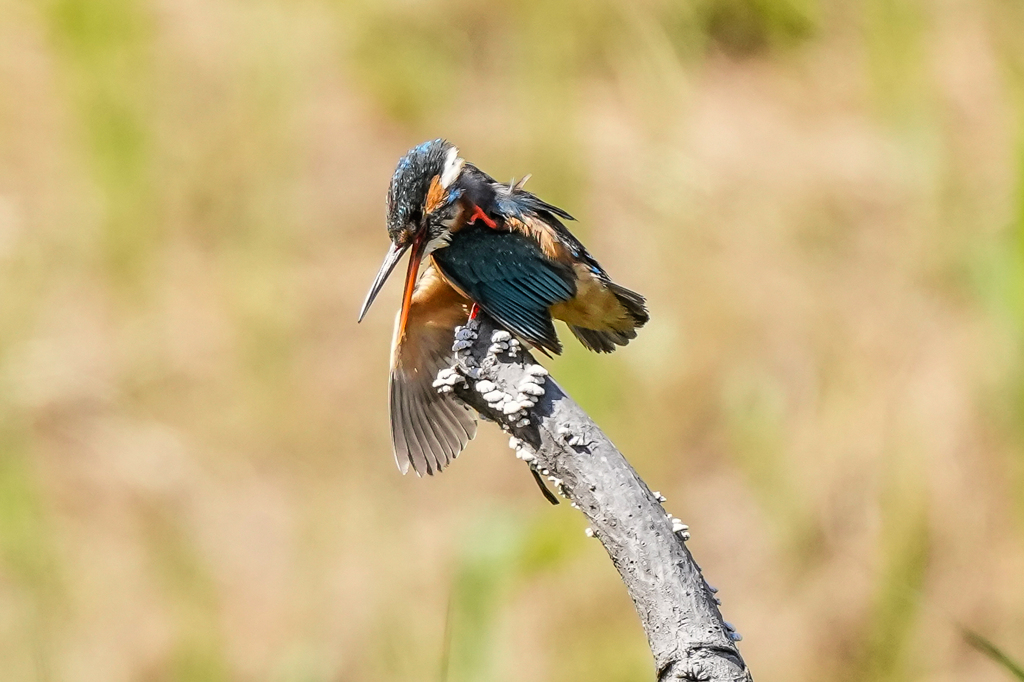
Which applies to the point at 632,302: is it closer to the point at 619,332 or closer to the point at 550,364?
the point at 619,332

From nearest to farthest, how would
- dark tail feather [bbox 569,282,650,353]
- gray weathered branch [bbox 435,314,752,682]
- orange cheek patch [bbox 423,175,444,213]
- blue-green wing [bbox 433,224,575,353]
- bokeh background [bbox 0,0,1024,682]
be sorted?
gray weathered branch [bbox 435,314,752,682], blue-green wing [bbox 433,224,575,353], dark tail feather [bbox 569,282,650,353], orange cheek patch [bbox 423,175,444,213], bokeh background [bbox 0,0,1024,682]

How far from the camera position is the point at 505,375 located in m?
1.58

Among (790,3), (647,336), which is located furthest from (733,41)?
(647,336)

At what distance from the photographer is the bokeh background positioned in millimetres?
4535

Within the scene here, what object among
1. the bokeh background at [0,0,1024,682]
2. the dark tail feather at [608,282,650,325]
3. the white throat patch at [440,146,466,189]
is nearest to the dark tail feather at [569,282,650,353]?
the dark tail feather at [608,282,650,325]

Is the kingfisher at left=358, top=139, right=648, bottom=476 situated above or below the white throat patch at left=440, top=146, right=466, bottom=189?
below

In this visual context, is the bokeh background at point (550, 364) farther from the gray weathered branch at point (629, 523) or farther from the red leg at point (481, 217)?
the gray weathered branch at point (629, 523)

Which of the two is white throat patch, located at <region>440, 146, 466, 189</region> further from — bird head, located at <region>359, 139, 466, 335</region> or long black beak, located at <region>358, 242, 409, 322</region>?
long black beak, located at <region>358, 242, 409, 322</region>

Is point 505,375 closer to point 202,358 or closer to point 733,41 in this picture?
point 202,358

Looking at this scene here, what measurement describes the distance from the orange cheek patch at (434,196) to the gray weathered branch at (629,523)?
0.72m

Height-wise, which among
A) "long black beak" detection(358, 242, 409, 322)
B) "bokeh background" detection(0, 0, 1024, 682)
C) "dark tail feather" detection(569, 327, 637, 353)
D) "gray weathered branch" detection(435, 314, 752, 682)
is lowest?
"gray weathered branch" detection(435, 314, 752, 682)

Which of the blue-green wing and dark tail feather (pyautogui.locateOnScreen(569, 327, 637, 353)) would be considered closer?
the blue-green wing

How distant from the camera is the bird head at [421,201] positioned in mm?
2225

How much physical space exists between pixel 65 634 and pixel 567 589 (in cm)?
191
